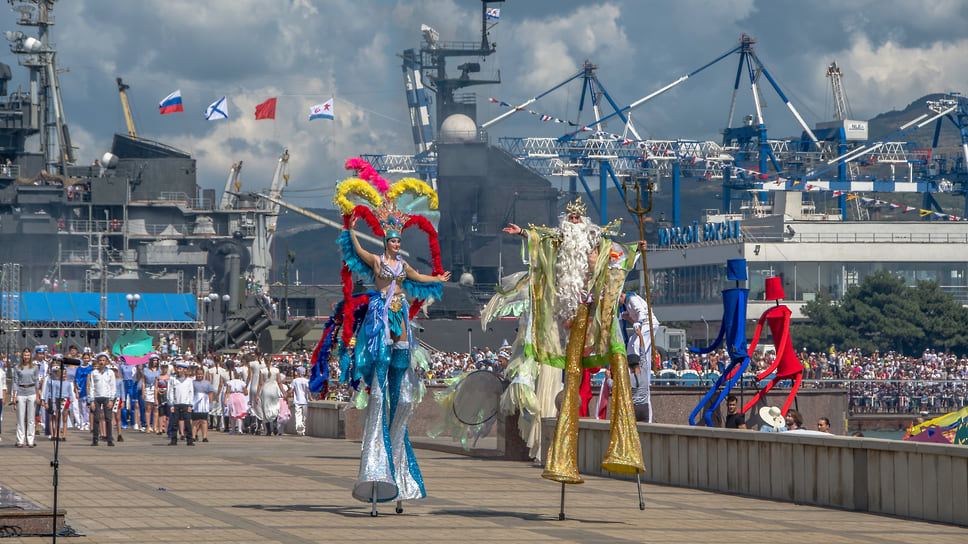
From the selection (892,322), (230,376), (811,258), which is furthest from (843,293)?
(230,376)

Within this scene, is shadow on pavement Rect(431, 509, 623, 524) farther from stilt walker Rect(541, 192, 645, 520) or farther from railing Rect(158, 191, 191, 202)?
railing Rect(158, 191, 191, 202)

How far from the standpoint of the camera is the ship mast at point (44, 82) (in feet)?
323

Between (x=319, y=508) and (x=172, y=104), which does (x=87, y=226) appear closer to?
(x=172, y=104)

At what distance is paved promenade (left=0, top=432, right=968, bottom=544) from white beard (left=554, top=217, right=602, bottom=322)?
1.87 metres

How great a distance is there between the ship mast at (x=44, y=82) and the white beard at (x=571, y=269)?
92330 mm

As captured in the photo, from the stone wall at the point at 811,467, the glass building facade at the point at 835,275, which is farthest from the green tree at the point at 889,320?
the stone wall at the point at 811,467

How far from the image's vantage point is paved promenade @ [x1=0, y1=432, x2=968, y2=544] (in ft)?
31.4

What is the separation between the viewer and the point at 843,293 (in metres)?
76.1

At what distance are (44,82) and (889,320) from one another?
69348 millimetres

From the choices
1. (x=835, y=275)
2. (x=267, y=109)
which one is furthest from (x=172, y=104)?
(x=835, y=275)

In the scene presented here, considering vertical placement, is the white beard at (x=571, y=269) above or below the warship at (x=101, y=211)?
below

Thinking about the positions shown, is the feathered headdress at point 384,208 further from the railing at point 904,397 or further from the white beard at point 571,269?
the railing at point 904,397

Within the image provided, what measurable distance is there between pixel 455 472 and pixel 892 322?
178 feet

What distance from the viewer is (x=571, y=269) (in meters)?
11.2
